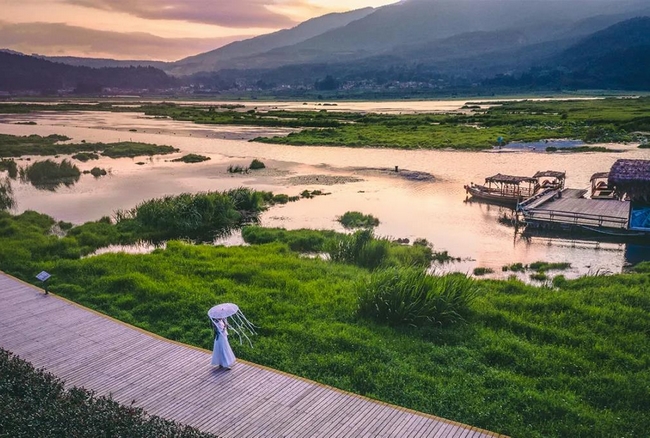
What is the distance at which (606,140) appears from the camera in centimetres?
6581

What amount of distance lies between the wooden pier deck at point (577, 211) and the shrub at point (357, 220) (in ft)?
29.4

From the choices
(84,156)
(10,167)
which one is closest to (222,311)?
(10,167)

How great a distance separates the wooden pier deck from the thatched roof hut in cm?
222

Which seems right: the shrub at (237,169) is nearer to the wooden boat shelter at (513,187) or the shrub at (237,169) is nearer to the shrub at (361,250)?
the wooden boat shelter at (513,187)

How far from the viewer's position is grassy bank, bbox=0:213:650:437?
11.3 meters

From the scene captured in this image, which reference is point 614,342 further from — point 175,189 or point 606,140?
point 606,140

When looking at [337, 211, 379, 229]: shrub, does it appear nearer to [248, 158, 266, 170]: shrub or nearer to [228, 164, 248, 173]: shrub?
[228, 164, 248, 173]: shrub

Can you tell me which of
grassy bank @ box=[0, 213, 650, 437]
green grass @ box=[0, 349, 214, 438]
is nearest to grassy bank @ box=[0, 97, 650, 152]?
grassy bank @ box=[0, 213, 650, 437]

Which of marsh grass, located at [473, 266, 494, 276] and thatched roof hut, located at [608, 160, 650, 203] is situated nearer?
marsh grass, located at [473, 266, 494, 276]

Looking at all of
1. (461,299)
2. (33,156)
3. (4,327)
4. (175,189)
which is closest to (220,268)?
(4,327)

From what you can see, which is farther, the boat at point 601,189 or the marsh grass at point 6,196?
the marsh grass at point 6,196

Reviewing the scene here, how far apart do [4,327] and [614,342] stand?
16.7 meters

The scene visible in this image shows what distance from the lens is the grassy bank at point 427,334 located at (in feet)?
37.2

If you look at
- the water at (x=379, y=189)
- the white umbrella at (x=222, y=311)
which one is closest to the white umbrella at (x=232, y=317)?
the white umbrella at (x=222, y=311)
